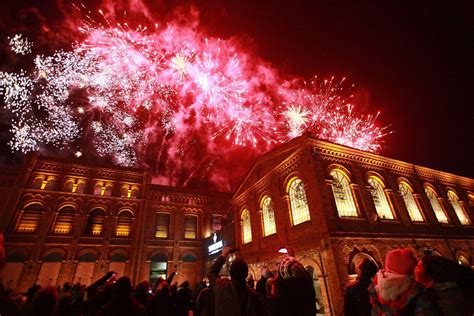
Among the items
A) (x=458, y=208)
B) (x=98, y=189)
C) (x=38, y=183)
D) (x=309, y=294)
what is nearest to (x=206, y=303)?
(x=309, y=294)

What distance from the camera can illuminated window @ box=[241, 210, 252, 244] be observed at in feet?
57.8

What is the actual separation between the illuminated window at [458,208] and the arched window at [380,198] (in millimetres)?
7716

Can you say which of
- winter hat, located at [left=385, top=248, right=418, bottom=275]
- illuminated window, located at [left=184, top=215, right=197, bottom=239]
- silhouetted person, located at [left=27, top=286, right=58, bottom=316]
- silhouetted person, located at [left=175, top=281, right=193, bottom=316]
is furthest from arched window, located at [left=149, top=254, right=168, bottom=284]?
winter hat, located at [left=385, top=248, right=418, bottom=275]

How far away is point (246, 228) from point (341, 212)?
8281mm

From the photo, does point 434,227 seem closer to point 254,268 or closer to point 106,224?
point 254,268

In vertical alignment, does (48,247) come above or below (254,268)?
above

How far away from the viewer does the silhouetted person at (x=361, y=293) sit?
3918 millimetres

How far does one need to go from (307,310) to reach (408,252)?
1.84 metres

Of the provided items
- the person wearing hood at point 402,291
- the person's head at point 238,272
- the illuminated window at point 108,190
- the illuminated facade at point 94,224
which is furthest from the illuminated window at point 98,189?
Result: the person wearing hood at point 402,291

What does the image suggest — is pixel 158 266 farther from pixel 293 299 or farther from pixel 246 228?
pixel 293 299

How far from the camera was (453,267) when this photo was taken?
259 centimetres

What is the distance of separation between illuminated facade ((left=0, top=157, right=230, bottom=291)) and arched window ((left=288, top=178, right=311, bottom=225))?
1302cm

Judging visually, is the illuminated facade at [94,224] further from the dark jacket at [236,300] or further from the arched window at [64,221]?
the dark jacket at [236,300]

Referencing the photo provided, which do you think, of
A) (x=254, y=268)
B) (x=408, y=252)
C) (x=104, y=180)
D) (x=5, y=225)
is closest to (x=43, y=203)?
(x=5, y=225)
